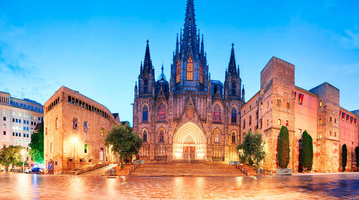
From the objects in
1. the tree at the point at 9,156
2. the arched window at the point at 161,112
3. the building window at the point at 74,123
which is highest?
the arched window at the point at 161,112

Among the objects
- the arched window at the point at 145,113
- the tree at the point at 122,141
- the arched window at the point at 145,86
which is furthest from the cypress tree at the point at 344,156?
the arched window at the point at 145,86

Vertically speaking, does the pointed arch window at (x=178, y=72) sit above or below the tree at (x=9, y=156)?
above

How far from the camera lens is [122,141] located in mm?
31938

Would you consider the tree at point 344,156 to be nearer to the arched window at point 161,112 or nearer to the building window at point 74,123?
the arched window at point 161,112

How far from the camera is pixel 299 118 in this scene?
35062mm

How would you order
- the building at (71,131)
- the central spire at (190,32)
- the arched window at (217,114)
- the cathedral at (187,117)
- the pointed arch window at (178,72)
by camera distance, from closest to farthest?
the building at (71,131), the cathedral at (187,117), the arched window at (217,114), the pointed arch window at (178,72), the central spire at (190,32)

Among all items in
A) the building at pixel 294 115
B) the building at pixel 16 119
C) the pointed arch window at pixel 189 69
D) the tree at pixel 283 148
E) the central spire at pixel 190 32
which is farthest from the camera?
the building at pixel 16 119

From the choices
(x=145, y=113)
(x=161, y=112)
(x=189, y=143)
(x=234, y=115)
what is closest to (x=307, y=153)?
(x=234, y=115)

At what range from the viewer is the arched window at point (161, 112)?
5522 centimetres

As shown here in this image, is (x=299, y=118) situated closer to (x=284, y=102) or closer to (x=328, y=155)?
(x=284, y=102)

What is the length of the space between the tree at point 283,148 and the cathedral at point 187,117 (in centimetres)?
2045

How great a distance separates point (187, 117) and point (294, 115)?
23.8 meters

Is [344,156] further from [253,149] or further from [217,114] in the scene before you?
[217,114]

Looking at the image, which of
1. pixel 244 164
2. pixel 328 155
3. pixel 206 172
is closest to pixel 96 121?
pixel 206 172
